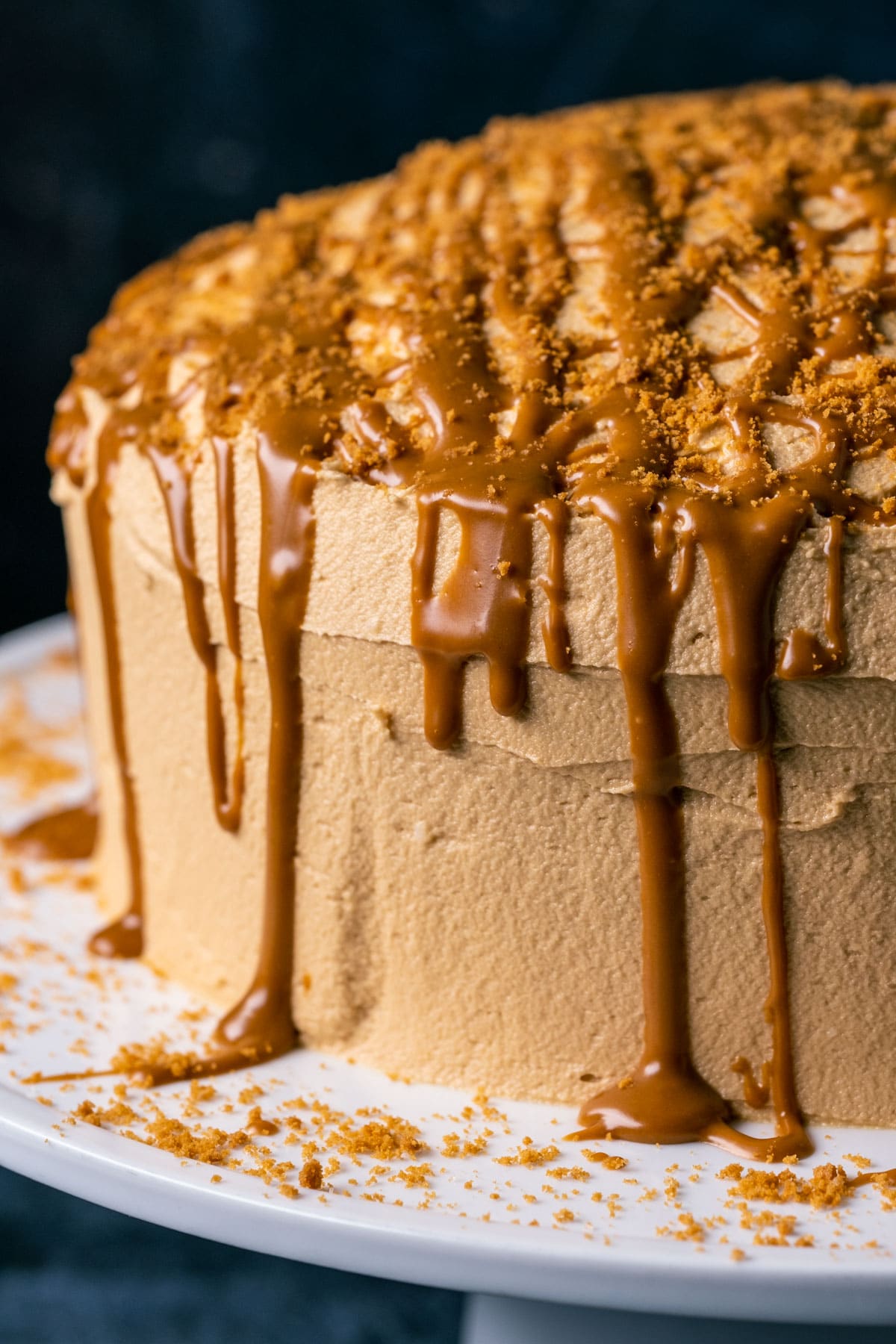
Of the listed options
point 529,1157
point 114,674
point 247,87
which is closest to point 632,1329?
point 529,1157

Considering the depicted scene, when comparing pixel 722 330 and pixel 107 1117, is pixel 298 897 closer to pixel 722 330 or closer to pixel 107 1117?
pixel 107 1117

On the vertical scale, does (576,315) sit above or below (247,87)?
below

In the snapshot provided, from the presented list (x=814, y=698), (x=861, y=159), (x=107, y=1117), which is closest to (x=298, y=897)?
(x=107, y=1117)

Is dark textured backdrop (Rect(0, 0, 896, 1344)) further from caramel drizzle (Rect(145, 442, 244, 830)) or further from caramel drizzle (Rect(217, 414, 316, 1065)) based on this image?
caramel drizzle (Rect(217, 414, 316, 1065))

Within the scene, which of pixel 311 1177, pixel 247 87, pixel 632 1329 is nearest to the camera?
pixel 311 1177

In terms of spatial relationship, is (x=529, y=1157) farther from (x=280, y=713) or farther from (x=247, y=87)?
(x=247, y=87)

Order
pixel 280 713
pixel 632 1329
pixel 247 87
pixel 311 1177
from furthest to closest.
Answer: pixel 247 87, pixel 632 1329, pixel 280 713, pixel 311 1177

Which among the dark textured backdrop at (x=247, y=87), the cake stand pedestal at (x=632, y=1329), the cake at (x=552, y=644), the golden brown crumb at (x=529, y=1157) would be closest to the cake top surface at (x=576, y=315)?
the cake at (x=552, y=644)

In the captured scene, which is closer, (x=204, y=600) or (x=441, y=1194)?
(x=441, y=1194)
